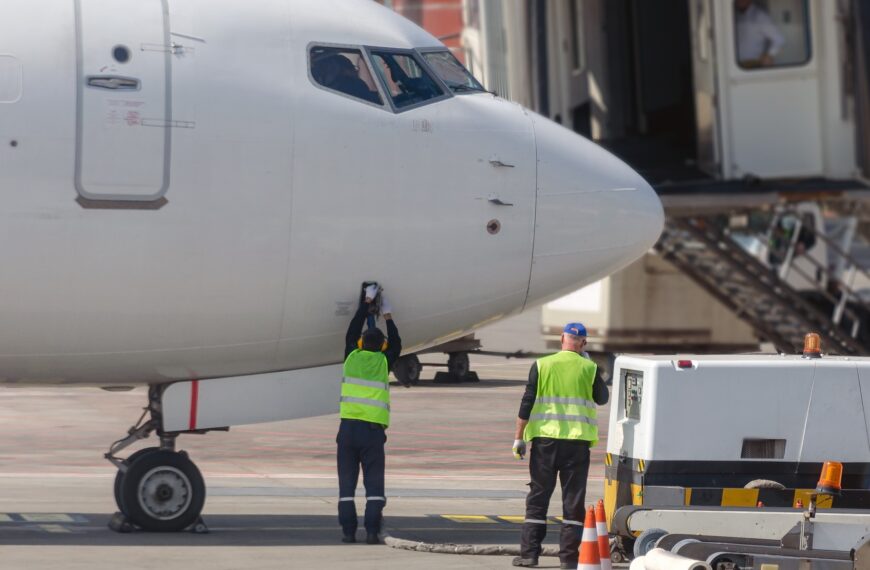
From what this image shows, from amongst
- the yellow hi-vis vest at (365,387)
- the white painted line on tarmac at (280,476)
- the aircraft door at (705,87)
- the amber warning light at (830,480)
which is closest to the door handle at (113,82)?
the yellow hi-vis vest at (365,387)

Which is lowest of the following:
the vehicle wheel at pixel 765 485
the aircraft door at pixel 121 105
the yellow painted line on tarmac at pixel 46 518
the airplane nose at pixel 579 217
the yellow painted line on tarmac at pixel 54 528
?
the yellow painted line on tarmac at pixel 54 528

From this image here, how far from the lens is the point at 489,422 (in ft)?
73.9

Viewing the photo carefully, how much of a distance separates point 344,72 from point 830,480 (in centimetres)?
480

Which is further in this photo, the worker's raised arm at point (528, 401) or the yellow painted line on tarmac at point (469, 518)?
the yellow painted line on tarmac at point (469, 518)

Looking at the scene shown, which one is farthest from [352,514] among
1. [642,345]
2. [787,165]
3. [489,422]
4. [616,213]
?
[642,345]

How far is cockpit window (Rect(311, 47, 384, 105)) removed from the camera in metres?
12.0

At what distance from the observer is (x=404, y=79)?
484 inches

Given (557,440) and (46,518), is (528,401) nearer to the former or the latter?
(557,440)

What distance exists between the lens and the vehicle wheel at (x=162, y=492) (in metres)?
12.0

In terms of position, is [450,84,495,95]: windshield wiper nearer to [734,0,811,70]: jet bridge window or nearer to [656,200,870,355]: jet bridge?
[734,0,811,70]: jet bridge window

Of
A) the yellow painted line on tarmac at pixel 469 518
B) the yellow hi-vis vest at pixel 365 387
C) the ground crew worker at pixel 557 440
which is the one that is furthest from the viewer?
the yellow painted line on tarmac at pixel 469 518

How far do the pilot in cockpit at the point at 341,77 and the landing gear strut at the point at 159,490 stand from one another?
9.63ft

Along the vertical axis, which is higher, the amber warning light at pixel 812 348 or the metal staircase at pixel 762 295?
the metal staircase at pixel 762 295

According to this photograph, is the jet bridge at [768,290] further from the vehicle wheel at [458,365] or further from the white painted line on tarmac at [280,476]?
the white painted line on tarmac at [280,476]
